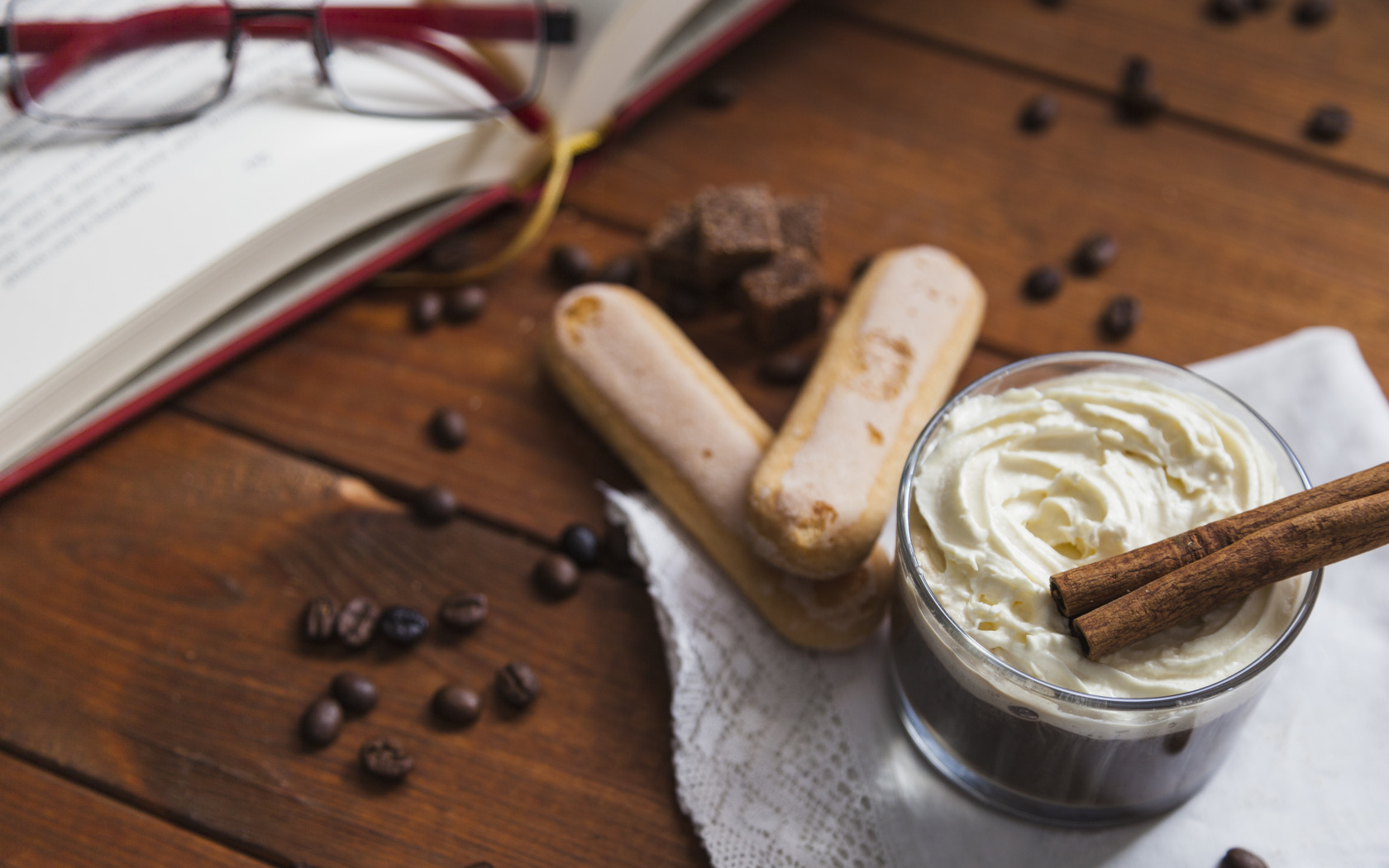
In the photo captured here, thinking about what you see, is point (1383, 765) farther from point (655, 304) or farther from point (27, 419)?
point (27, 419)

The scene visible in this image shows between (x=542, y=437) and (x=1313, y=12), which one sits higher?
(x=1313, y=12)

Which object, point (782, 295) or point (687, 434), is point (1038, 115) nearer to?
point (782, 295)

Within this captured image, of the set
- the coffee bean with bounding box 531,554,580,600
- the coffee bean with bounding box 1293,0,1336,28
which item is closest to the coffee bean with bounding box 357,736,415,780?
the coffee bean with bounding box 531,554,580,600

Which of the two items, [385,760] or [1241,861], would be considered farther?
[385,760]

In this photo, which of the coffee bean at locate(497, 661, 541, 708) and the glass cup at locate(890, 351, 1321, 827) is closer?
the glass cup at locate(890, 351, 1321, 827)

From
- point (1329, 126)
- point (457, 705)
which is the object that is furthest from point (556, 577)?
point (1329, 126)

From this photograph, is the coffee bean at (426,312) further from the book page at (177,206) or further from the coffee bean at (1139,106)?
the coffee bean at (1139,106)

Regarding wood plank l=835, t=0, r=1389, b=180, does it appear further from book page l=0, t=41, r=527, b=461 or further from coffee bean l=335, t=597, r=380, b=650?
coffee bean l=335, t=597, r=380, b=650
